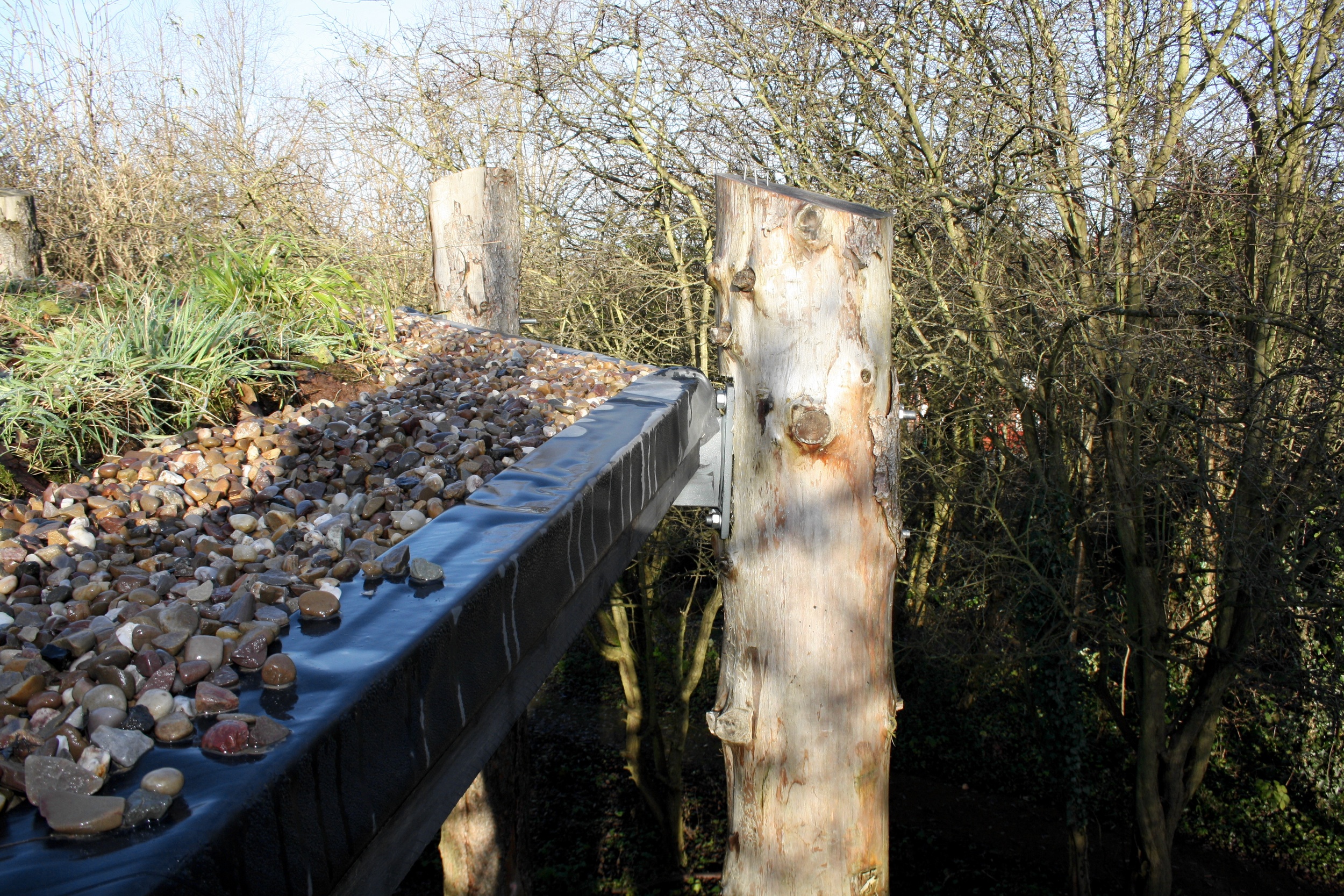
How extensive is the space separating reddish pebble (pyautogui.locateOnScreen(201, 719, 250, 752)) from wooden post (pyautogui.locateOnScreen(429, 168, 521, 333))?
3.29m

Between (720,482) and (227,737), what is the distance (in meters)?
1.55

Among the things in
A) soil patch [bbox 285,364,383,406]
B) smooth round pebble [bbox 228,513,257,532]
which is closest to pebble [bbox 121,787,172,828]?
smooth round pebble [bbox 228,513,257,532]

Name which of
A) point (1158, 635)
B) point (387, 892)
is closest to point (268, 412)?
point (387, 892)

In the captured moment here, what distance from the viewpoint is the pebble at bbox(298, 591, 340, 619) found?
882mm

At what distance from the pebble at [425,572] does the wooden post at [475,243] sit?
2971mm

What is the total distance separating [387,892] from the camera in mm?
791

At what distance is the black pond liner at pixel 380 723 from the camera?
1.74 ft

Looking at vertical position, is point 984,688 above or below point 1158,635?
below

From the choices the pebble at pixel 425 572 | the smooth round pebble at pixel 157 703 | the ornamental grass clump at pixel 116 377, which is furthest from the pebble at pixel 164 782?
the ornamental grass clump at pixel 116 377

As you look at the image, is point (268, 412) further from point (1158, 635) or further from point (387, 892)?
point (1158, 635)

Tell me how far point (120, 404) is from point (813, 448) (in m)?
1.65

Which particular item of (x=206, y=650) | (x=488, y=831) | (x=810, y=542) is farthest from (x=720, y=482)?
(x=488, y=831)

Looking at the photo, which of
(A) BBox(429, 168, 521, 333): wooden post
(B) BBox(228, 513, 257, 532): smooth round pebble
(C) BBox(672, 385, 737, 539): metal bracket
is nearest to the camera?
(B) BBox(228, 513, 257, 532): smooth round pebble

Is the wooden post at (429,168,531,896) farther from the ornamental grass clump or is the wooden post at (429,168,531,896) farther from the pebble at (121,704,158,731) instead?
the pebble at (121,704,158,731)
